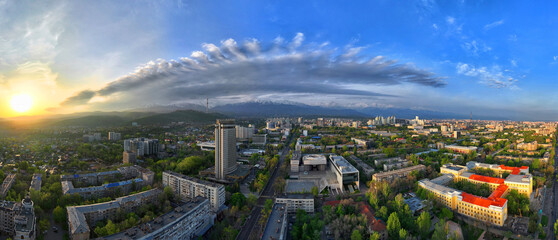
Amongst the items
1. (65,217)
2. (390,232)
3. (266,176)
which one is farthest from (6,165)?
(390,232)

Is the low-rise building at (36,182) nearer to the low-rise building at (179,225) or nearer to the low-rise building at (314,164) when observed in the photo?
the low-rise building at (179,225)

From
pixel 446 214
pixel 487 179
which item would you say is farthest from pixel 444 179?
pixel 446 214

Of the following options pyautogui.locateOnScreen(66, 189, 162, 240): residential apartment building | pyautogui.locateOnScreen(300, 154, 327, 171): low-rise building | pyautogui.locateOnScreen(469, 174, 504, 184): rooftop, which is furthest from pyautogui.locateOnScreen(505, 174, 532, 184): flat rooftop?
pyautogui.locateOnScreen(66, 189, 162, 240): residential apartment building

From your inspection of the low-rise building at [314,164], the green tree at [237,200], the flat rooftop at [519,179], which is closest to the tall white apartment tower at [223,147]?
the green tree at [237,200]

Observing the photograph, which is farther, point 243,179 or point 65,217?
point 243,179

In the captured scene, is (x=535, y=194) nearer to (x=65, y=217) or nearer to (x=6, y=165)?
(x=65, y=217)

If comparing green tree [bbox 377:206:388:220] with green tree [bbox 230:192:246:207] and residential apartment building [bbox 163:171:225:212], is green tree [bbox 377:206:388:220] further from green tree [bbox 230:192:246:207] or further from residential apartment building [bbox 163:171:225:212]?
residential apartment building [bbox 163:171:225:212]

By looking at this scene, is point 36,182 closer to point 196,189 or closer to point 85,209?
point 85,209
